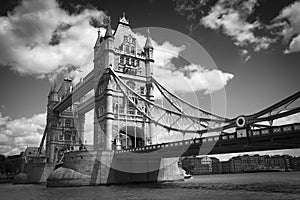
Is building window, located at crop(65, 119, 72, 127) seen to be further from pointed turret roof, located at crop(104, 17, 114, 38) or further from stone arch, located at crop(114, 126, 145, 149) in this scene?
pointed turret roof, located at crop(104, 17, 114, 38)

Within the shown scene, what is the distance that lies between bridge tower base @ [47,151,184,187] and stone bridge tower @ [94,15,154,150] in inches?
144

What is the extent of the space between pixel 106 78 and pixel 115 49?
241 inches

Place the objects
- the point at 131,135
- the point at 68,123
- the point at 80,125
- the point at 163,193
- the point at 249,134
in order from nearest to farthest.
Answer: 1. the point at 249,134
2. the point at 163,193
3. the point at 131,135
4. the point at 80,125
5. the point at 68,123

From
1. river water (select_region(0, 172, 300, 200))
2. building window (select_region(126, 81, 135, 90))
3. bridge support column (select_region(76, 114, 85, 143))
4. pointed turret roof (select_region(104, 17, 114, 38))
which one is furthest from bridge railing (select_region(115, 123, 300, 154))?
bridge support column (select_region(76, 114, 85, 143))

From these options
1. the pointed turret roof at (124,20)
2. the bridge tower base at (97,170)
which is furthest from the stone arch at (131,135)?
the pointed turret roof at (124,20)

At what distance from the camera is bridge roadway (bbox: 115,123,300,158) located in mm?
22812

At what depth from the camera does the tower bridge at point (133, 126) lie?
27578 mm

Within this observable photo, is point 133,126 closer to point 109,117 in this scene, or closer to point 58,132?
point 109,117

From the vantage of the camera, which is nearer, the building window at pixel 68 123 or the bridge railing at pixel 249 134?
the bridge railing at pixel 249 134

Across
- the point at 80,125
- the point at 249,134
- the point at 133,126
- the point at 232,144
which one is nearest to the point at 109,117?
the point at 133,126

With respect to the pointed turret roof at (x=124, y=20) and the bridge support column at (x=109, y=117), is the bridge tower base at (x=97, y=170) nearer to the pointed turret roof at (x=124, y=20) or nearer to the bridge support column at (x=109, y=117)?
the bridge support column at (x=109, y=117)

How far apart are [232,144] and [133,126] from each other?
78.6 feet

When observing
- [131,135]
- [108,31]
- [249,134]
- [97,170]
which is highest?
[108,31]

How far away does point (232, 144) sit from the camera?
26.8 m
